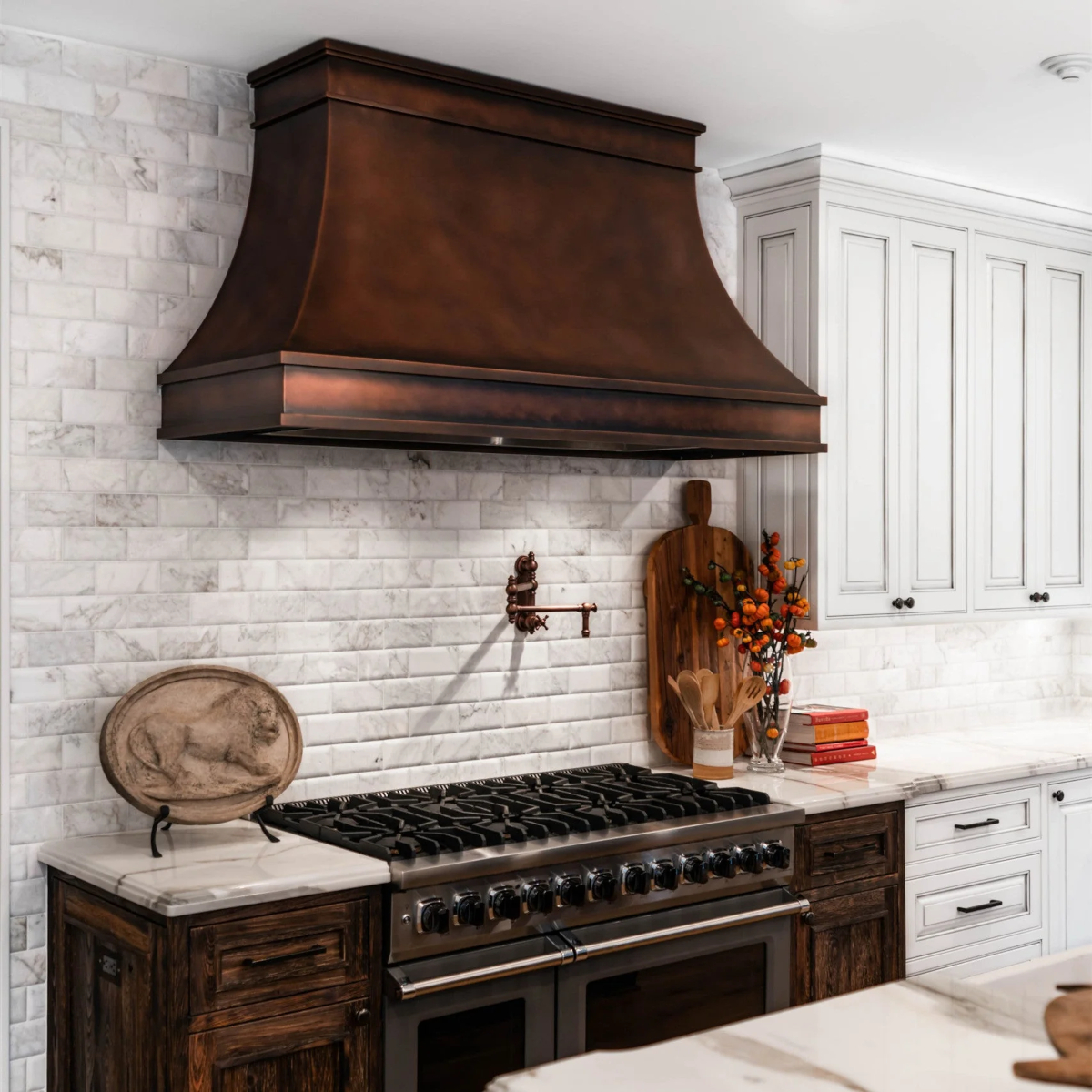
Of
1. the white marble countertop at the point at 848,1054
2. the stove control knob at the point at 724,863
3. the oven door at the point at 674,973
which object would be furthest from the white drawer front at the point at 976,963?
the white marble countertop at the point at 848,1054

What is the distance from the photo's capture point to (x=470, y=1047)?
2744 mm

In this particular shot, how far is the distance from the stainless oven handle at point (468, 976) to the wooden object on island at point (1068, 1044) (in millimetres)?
1294

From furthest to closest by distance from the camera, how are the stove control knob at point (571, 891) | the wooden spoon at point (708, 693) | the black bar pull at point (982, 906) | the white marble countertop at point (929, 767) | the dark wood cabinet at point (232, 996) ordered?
the black bar pull at point (982, 906)
the wooden spoon at point (708, 693)
the white marble countertop at point (929, 767)
the stove control knob at point (571, 891)
the dark wood cabinet at point (232, 996)

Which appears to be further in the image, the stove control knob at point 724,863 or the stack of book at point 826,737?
the stack of book at point 826,737

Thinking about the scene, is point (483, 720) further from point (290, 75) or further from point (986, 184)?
point (986, 184)

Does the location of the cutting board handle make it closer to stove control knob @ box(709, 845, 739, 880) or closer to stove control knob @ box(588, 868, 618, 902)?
stove control knob @ box(709, 845, 739, 880)

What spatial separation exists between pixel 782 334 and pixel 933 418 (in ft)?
1.93

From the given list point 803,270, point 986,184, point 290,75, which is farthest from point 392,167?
point 986,184

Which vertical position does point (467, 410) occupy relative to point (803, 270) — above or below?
below

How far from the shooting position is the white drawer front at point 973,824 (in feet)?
12.2

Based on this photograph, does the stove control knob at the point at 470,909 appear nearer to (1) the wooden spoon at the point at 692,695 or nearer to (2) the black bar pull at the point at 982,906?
(1) the wooden spoon at the point at 692,695

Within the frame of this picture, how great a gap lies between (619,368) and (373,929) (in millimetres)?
1410

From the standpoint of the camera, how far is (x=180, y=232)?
3115mm

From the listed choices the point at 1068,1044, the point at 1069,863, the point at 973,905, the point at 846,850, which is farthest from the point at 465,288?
the point at 1069,863
